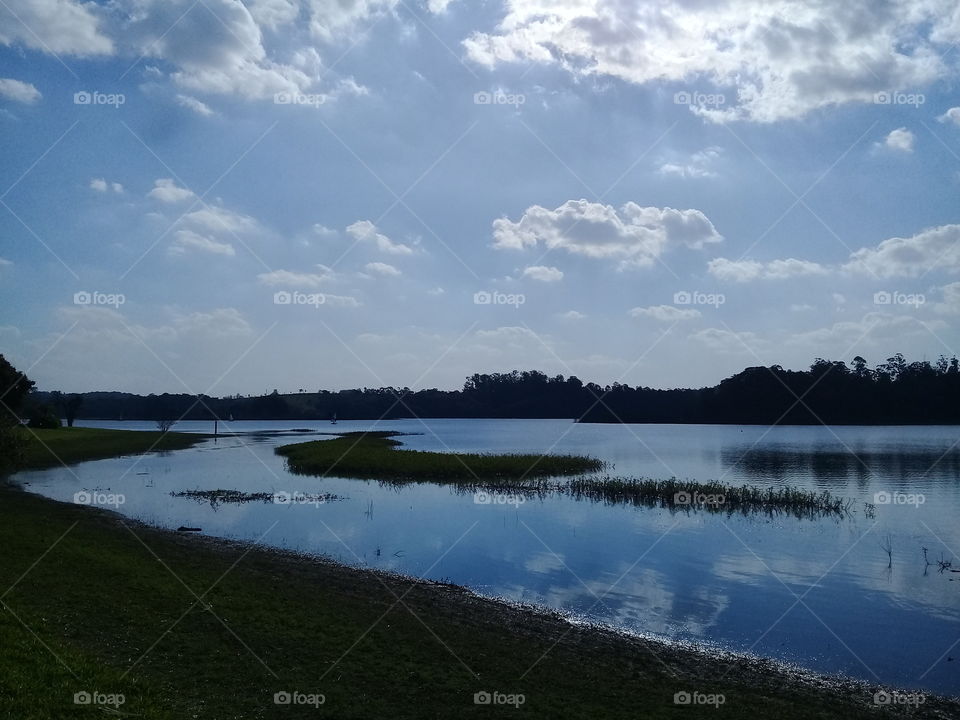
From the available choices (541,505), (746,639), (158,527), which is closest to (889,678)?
(746,639)

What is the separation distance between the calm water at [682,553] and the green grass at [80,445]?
12.0 m

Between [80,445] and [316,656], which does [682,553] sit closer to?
[316,656]

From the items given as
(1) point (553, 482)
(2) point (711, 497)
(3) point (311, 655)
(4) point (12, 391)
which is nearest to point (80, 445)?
(4) point (12, 391)

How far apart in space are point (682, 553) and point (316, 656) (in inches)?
703

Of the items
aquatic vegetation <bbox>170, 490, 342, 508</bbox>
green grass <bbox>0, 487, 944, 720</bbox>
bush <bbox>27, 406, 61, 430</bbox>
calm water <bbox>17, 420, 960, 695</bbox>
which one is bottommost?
calm water <bbox>17, 420, 960, 695</bbox>

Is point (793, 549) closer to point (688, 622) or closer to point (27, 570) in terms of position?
point (688, 622)

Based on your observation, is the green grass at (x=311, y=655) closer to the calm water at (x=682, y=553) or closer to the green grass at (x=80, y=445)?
the calm water at (x=682, y=553)

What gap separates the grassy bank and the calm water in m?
2.61

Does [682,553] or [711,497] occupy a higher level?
[711,497]

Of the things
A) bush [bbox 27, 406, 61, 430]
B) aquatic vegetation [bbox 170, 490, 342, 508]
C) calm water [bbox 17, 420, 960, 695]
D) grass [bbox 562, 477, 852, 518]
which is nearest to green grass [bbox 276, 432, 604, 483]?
calm water [bbox 17, 420, 960, 695]

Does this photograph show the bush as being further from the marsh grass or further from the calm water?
the calm water

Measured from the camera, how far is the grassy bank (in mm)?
10148

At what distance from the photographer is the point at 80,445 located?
7538 centimetres

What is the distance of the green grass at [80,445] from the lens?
60938 millimetres
